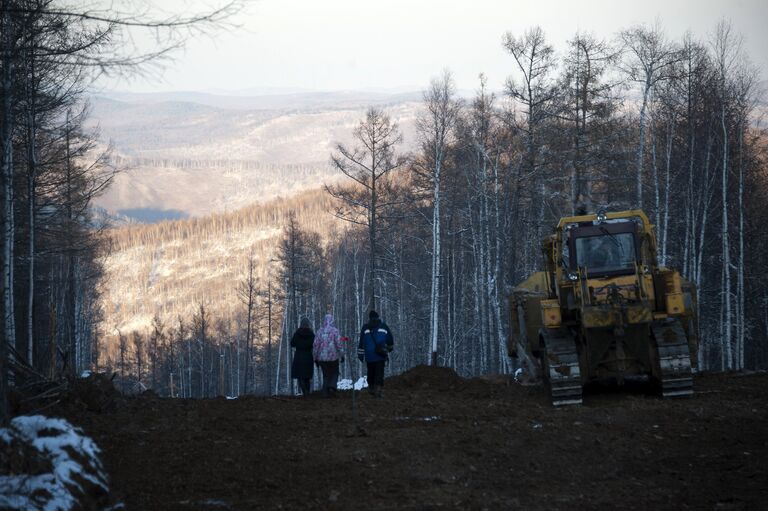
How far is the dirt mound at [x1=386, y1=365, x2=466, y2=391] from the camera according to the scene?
757 inches

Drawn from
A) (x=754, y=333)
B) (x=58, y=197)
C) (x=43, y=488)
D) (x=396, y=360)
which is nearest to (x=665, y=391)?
(x=43, y=488)

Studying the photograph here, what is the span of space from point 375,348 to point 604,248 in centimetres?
494

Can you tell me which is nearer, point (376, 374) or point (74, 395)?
point (74, 395)

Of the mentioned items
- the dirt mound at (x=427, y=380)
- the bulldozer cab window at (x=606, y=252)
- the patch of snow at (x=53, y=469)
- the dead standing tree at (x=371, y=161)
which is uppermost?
the dead standing tree at (x=371, y=161)

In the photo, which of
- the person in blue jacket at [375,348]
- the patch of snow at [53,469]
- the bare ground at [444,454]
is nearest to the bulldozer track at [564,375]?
the bare ground at [444,454]

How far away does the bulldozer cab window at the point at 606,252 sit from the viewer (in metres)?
15.7

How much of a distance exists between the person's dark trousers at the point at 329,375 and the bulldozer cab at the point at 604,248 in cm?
535

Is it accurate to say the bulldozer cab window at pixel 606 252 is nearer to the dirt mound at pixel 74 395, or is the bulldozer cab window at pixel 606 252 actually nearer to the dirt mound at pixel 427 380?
the dirt mound at pixel 427 380

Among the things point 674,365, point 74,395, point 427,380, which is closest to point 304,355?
point 427,380

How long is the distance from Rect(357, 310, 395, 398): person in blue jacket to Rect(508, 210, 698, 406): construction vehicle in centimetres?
318

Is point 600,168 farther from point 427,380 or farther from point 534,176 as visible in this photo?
point 427,380

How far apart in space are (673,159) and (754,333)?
8.63m

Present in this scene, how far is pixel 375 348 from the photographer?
17.4 meters

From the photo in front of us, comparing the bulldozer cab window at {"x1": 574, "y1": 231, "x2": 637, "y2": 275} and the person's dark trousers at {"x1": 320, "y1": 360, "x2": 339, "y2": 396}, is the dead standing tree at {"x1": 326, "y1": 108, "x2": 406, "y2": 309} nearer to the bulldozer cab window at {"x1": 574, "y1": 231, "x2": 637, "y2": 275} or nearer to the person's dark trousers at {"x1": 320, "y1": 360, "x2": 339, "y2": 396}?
the person's dark trousers at {"x1": 320, "y1": 360, "x2": 339, "y2": 396}
